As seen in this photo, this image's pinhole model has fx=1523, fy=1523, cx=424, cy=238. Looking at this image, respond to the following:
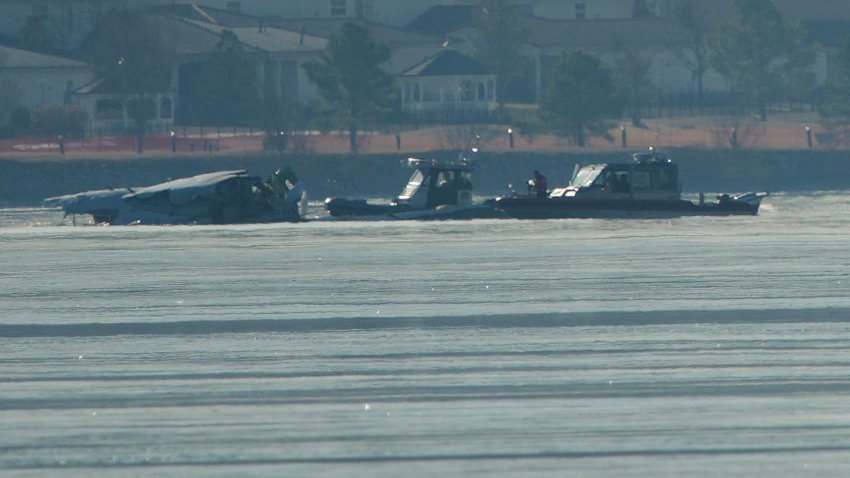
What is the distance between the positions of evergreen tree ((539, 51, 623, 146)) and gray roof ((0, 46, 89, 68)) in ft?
63.9

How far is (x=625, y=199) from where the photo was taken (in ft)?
91.0

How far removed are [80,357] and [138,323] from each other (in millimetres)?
1572

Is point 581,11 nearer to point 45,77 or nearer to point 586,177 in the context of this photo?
point 45,77

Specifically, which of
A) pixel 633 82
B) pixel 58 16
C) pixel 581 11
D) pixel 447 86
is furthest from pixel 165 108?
pixel 581 11

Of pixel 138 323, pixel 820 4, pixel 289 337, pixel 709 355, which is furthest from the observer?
pixel 820 4

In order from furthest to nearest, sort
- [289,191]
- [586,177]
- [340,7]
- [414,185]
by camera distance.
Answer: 1. [340,7]
2. [414,185]
3. [586,177]
4. [289,191]

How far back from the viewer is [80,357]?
1165 centimetres

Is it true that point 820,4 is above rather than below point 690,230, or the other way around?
above

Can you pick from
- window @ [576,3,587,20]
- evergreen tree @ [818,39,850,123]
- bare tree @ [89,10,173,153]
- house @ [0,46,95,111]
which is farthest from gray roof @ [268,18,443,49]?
evergreen tree @ [818,39,850,123]

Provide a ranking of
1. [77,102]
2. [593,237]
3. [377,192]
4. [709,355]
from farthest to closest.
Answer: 1. [77,102]
2. [377,192]
3. [593,237]
4. [709,355]

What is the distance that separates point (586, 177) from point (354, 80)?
1829 centimetres

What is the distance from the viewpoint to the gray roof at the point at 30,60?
56.3 meters

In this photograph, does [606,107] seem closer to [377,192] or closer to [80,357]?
[377,192]

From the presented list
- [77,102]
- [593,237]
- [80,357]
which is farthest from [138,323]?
[77,102]
